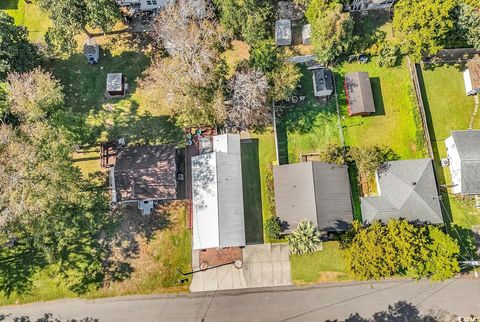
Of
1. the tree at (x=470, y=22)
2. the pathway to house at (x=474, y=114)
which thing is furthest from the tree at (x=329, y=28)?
the pathway to house at (x=474, y=114)

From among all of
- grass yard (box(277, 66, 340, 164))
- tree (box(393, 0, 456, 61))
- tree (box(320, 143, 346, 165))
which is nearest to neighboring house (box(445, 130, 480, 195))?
tree (box(393, 0, 456, 61))

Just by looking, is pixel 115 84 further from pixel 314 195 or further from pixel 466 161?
A: pixel 466 161

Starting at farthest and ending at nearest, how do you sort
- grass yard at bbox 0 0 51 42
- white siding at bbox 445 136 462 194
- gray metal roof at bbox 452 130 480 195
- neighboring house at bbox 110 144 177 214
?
grass yard at bbox 0 0 51 42, neighboring house at bbox 110 144 177 214, white siding at bbox 445 136 462 194, gray metal roof at bbox 452 130 480 195

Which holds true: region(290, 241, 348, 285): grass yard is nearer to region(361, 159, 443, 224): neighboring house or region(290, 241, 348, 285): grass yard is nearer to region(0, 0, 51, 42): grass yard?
region(361, 159, 443, 224): neighboring house

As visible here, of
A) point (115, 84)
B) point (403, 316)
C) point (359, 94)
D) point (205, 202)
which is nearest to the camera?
point (403, 316)

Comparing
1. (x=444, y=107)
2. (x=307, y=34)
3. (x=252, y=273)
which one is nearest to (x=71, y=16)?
(x=307, y=34)

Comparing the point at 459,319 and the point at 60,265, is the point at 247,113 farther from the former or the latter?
the point at 459,319
